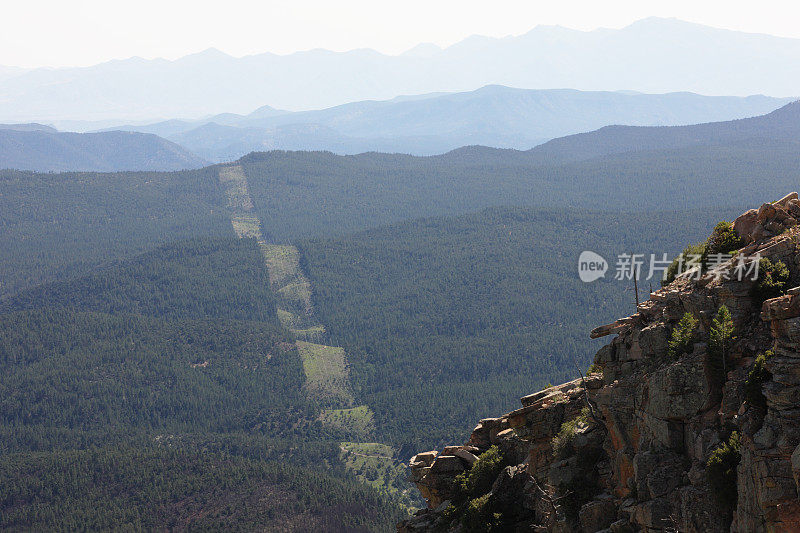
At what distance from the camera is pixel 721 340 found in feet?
106

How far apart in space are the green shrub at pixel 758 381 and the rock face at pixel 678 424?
0.04 meters

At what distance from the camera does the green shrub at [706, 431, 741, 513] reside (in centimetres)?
2975

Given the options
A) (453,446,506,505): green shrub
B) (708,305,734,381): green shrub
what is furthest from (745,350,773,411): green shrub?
(453,446,506,505): green shrub

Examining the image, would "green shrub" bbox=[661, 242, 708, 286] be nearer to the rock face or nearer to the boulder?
the boulder

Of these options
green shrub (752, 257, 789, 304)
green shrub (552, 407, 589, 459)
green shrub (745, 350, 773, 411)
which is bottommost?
green shrub (552, 407, 589, 459)

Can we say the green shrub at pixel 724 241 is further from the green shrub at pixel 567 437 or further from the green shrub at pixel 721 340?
the green shrub at pixel 567 437

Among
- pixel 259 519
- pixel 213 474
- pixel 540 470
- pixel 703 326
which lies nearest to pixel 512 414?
pixel 540 470

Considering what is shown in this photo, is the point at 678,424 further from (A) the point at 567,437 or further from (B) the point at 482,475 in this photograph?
(B) the point at 482,475

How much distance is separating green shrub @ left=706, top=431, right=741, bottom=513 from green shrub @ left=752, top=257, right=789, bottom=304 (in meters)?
6.31

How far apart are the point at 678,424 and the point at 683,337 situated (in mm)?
3921

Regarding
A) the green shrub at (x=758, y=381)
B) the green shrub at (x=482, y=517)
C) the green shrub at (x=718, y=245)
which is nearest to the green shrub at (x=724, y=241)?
the green shrub at (x=718, y=245)

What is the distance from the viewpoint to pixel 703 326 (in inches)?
1346

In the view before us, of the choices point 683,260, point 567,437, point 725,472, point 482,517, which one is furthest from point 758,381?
point 482,517

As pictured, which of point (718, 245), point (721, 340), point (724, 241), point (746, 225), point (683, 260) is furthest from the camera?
point (683, 260)
